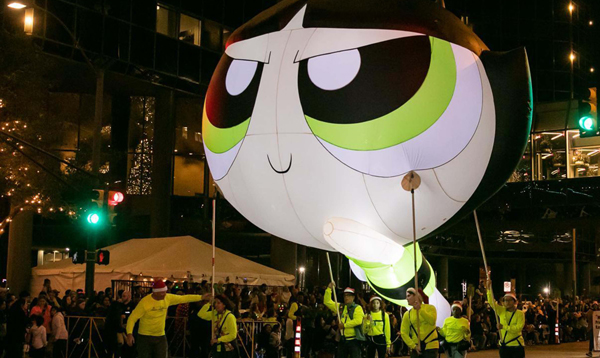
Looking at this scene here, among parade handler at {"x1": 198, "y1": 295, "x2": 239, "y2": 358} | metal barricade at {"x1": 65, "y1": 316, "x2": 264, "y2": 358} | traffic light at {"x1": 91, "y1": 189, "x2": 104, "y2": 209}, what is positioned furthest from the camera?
traffic light at {"x1": 91, "y1": 189, "x2": 104, "y2": 209}

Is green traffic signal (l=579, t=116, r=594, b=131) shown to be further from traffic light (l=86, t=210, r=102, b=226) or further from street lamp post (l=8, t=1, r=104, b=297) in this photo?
traffic light (l=86, t=210, r=102, b=226)

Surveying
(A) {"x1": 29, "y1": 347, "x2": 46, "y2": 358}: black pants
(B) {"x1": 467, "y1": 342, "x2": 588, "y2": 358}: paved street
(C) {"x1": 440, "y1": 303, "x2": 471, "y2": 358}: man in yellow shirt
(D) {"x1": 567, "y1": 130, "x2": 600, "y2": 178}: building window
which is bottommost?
(B) {"x1": 467, "y1": 342, "x2": 588, "y2": 358}: paved street

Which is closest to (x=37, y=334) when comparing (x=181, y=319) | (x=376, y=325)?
(x=181, y=319)

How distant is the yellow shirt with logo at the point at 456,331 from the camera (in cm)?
1381

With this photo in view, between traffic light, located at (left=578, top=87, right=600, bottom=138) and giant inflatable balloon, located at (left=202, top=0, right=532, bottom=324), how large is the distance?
7271mm

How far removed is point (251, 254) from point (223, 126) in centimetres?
3691

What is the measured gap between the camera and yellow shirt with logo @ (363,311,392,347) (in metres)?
15.5

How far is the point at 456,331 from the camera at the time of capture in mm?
13820

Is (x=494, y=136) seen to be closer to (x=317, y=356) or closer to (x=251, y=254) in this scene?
(x=317, y=356)

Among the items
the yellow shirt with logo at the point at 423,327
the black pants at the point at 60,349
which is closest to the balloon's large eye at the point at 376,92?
the yellow shirt with logo at the point at 423,327

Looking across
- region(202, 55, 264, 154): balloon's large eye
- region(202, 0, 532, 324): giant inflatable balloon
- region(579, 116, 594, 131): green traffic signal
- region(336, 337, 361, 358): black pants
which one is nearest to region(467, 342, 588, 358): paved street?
region(336, 337, 361, 358): black pants

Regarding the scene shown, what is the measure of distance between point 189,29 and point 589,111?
81.4 ft

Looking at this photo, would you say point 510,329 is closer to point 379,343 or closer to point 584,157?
point 379,343

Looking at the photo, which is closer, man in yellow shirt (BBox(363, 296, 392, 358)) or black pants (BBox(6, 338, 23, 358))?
man in yellow shirt (BBox(363, 296, 392, 358))
